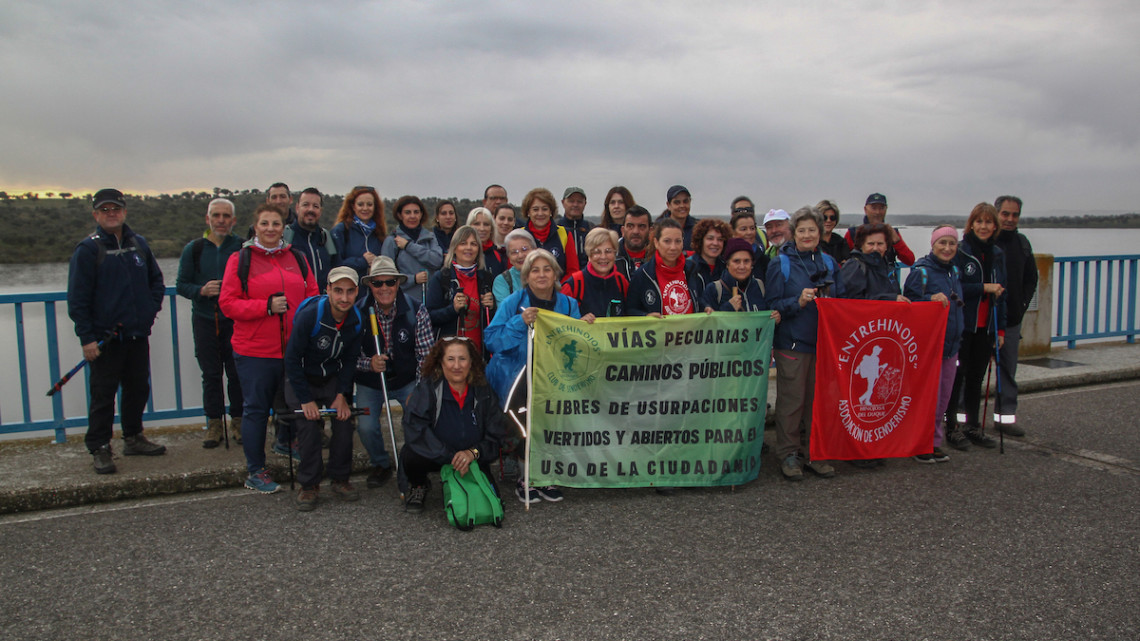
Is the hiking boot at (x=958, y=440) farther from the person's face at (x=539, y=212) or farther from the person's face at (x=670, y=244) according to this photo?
the person's face at (x=539, y=212)

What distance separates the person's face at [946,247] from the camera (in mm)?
5859

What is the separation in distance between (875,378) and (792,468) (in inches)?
41.8

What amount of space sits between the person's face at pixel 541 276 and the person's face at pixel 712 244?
1.40m

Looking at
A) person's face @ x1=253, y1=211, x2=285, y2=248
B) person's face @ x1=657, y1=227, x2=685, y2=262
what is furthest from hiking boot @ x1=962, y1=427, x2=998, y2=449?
person's face @ x1=253, y1=211, x2=285, y2=248

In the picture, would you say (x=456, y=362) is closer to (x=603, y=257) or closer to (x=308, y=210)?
(x=603, y=257)

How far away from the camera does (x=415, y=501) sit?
4680 mm

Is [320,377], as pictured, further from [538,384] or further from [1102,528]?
[1102,528]

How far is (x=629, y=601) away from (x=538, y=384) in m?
1.91

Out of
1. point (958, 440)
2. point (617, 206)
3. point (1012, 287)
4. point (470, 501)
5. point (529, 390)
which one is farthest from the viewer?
point (617, 206)

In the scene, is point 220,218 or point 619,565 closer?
point 619,565

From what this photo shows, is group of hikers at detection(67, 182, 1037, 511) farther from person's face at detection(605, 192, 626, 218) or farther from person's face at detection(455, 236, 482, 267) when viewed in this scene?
person's face at detection(605, 192, 626, 218)

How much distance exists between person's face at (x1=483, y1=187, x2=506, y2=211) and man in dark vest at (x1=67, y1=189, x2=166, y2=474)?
3.34 m

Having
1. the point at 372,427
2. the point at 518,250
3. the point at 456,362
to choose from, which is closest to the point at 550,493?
the point at 456,362

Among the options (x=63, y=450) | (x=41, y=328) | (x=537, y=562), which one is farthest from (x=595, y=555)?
(x=41, y=328)
